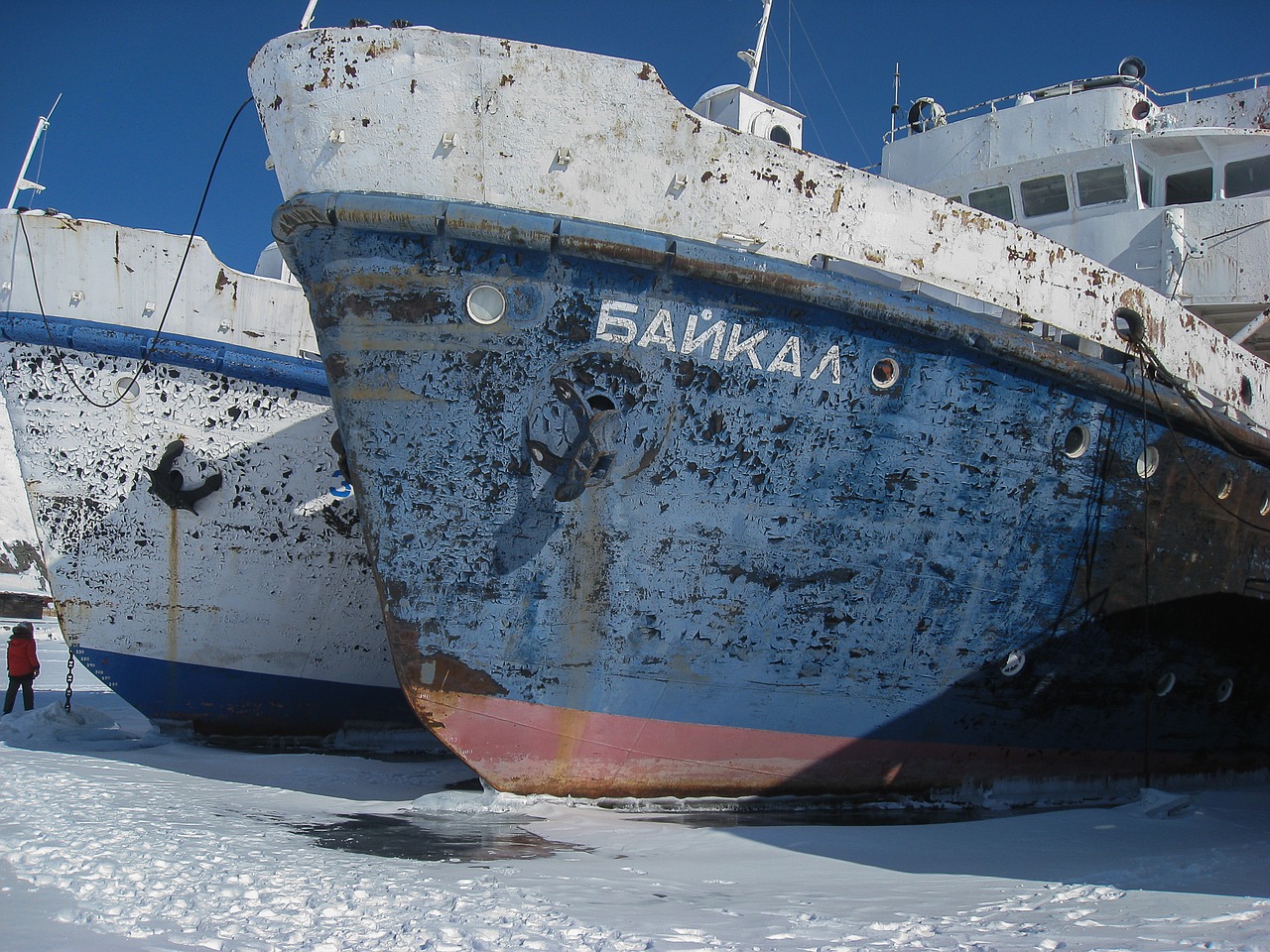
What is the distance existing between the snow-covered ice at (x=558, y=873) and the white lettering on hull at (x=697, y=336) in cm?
246

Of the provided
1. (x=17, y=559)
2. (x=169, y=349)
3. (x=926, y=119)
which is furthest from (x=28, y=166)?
(x=17, y=559)

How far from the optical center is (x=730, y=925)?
348cm

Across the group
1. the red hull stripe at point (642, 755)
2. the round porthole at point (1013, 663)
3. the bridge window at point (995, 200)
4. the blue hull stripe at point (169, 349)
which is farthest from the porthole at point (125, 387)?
the bridge window at point (995, 200)

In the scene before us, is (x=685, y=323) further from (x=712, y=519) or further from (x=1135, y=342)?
(x=1135, y=342)

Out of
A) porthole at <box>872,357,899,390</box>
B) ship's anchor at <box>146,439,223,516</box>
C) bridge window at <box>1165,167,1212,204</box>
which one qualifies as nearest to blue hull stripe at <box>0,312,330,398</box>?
ship's anchor at <box>146,439,223,516</box>

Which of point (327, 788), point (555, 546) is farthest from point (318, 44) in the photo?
point (327, 788)

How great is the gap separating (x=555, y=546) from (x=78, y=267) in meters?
4.96

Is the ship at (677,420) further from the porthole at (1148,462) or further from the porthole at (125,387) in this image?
the porthole at (125,387)

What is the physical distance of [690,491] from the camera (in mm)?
5254

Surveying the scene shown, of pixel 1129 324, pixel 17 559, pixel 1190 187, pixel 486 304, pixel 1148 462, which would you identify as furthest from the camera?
pixel 17 559

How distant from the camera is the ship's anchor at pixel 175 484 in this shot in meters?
7.62

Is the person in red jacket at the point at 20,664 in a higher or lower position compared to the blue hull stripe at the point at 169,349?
lower

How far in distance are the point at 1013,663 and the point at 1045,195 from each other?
5.07 meters

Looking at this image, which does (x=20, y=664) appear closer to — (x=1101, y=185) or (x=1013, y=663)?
(x=1013, y=663)
